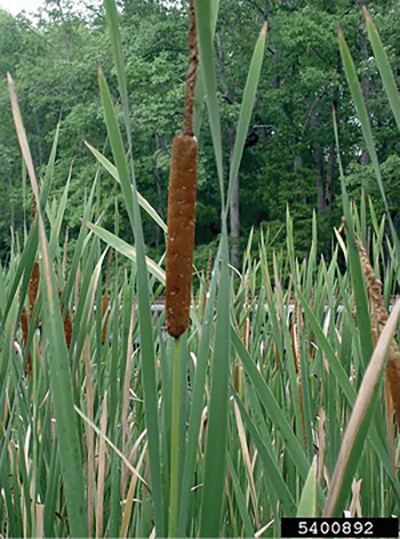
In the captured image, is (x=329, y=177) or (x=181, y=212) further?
(x=329, y=177)

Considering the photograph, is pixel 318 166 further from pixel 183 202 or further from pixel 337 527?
pixel 183 202

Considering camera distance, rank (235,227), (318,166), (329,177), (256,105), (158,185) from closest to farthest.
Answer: (235,227) < (329,177) < (256,105) < (318,166) < (158,185)

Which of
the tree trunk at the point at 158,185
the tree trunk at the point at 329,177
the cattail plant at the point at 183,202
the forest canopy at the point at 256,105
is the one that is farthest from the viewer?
the tree trunk at the point at 158,185

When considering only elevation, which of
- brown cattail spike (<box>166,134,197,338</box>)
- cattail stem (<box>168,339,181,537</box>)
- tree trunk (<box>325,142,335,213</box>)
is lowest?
cattail stem (<box>168,339,181,537</box>)

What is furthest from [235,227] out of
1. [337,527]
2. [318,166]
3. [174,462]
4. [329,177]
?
[174,462]

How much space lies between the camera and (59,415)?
0.50 metres

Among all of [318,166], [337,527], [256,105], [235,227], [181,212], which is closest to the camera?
[181,212]

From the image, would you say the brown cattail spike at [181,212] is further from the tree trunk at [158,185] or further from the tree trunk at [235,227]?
the tree trunk at [158,185]

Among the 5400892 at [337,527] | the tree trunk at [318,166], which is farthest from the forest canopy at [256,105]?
the 5400892 at [337,527]

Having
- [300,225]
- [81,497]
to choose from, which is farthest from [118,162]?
[300,225]

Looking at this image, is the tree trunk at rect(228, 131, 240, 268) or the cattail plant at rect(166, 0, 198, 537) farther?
the tree trunk at rect(228, 131, 240, 268)

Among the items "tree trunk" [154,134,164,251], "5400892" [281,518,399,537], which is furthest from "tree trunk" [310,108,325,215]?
"5400892" [281,518,399,537]

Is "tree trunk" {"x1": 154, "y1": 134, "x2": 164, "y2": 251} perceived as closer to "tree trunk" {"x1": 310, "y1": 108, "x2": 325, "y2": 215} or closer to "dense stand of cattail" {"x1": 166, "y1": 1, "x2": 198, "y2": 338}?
"tree trunk" {"x1": 310, "y1": 108, "x2": 325, "y2": 215}

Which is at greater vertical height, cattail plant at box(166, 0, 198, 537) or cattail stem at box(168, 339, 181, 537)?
cattail plant at box(166, 0, 198, 537)
